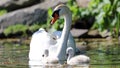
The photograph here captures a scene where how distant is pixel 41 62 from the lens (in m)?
11.9

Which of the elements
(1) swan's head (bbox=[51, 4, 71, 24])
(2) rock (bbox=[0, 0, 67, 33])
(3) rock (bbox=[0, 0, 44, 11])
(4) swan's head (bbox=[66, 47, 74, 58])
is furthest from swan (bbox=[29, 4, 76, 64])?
(3) rock (bbox=[0, 0, 44, 11])

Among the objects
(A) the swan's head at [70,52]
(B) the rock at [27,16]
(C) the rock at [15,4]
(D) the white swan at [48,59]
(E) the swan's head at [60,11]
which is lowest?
(D) the white swan at [48,59]

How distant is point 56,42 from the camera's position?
12.6 metres

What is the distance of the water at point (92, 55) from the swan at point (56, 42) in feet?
1.03

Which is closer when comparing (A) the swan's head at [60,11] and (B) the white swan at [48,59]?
(B) the white swan at [48,59]

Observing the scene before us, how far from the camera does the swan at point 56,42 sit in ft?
39.6

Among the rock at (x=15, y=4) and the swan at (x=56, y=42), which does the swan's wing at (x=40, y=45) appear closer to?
the swan at (x=56, y=42)

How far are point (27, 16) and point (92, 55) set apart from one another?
312 inches

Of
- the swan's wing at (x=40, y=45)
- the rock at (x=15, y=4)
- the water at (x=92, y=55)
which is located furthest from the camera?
the rock at (x=15, y=4)

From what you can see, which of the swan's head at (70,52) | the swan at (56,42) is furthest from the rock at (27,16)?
the swan's head at (70,52)

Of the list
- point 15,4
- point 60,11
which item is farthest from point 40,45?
point 15,4

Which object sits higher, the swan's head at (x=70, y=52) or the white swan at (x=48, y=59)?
the swan's head at (x=70, y=52)

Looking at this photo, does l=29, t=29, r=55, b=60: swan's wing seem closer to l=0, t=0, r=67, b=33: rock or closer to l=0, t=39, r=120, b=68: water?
l=0, t=39, r=120, b=68: water

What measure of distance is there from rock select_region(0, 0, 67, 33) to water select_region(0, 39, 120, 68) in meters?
3.47
